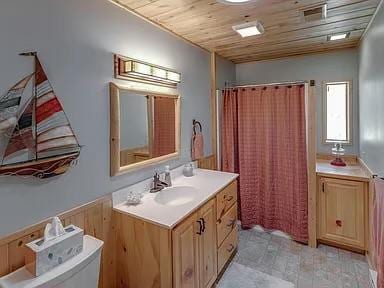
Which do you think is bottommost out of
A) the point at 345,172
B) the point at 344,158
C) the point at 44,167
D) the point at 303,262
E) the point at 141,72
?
the point at 303,262

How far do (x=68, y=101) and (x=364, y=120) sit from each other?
2.89 meters

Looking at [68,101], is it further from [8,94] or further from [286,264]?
[286,264]

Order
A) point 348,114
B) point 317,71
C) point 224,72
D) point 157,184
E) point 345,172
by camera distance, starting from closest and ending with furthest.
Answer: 1. point 157,184
2. point 345,172
3. point 348,114
4. point 317,71
5. point 224,72

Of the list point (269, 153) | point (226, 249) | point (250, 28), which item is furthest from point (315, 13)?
point (226, 249)

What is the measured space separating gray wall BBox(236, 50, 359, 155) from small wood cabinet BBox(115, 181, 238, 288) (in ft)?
6.96

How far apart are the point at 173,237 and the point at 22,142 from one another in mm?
977

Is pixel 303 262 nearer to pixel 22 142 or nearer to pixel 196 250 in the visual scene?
pixel 196 250

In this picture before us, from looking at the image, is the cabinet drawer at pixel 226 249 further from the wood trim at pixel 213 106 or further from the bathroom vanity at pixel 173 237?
the wood trim at pixel 213 106

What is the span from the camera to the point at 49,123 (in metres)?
1.34

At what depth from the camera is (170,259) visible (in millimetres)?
1499

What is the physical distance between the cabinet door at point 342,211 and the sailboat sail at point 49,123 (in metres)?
2.57

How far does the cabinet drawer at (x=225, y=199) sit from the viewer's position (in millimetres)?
2146

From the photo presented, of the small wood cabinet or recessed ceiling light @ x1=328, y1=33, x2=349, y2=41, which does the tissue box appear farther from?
recessed ceiling light @ x1=328, y1=33, x2=349, y2=41

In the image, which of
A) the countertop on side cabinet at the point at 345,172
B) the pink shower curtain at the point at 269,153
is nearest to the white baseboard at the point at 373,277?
the pink shower curtain at the point at 269,153
